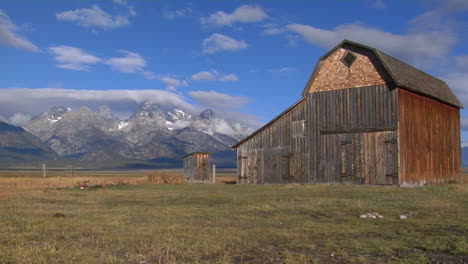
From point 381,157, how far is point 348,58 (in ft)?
25.3

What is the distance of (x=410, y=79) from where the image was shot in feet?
115

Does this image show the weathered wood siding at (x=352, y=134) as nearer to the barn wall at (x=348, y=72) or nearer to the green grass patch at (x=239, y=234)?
the barn wall at (x=348, y=72)

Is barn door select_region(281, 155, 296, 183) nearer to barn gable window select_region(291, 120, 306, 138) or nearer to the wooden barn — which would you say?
the wooden barn

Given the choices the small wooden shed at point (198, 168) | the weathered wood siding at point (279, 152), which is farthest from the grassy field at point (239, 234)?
the small wooden shed at point (198, 168)

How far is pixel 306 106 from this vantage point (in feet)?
122

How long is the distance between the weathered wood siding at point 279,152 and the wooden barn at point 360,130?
0.22 feet

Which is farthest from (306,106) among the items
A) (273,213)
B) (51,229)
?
(51,229)

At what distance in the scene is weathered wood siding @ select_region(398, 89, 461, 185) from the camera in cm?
3247

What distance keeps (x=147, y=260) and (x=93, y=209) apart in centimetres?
1032

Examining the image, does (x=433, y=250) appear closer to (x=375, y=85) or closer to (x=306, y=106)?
(x=375, y=85)

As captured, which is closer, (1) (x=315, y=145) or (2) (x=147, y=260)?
(2) (x=147, y=260)

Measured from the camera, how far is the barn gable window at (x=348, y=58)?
3488 centimetres

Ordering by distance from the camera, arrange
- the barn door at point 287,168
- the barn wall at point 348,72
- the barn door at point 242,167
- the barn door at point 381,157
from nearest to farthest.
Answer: the barn door at point 381,157 < the barn wall at point 348,72 < the barn door at point 287,168 < the barn door at point 242,167

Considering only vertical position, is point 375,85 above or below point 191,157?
above
